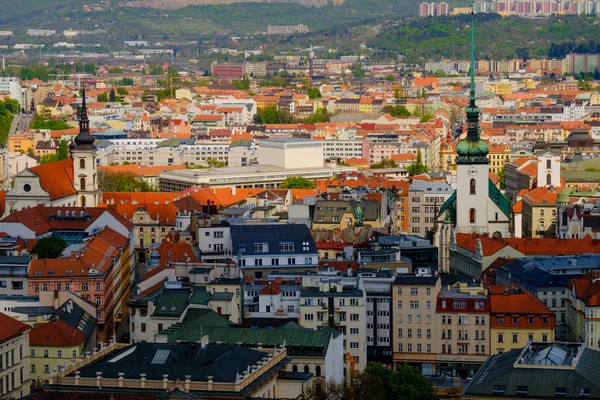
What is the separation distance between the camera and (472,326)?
5431cm

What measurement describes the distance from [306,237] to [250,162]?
62523mm

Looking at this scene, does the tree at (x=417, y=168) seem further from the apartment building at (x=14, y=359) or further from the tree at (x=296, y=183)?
the apartment building at (x=14, y=359)

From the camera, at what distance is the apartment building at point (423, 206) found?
84688mm

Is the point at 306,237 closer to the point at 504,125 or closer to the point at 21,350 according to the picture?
the point at 21,350

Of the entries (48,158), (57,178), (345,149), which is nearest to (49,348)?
(57,178)

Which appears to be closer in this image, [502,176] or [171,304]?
[171,304]

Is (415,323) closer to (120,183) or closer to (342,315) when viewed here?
(342,315)

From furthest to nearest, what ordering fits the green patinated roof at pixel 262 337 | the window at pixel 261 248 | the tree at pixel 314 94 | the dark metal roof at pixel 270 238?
the tree at pixel 314 94 < the dark metal roof at pixel 270 238 < the window at pixel 261 248 < the green patinated roof at pixel 262 337

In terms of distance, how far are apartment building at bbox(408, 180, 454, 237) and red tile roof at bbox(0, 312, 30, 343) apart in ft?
119

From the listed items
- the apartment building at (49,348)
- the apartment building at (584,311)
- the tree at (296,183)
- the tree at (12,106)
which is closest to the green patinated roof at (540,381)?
the apartment building at (584,311)

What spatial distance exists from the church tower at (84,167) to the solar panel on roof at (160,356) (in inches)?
1526

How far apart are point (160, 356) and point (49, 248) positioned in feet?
73.3

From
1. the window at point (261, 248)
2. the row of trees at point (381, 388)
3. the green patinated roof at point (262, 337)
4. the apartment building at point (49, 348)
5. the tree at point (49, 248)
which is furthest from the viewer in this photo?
the tree at point (49, 248)

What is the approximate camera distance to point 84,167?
272 feet
